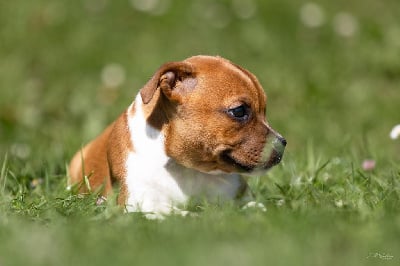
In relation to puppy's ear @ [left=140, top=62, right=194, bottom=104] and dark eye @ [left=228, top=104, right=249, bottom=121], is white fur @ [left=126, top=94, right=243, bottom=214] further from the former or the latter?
dark eye @ [left=228, top=104, right=249, bottom=121]

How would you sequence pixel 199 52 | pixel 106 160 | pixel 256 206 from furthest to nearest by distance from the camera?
pixel 199 52
pixel 106 160
pixel 256 206

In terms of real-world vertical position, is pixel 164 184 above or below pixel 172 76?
below

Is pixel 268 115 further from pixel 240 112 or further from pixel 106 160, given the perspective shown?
pixel 240 112

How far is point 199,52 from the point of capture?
10.3 metres

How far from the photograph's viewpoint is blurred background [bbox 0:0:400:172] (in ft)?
29.3

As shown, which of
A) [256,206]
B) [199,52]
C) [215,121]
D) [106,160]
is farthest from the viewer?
[199,52]

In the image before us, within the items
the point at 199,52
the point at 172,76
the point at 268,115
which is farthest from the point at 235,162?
the point at 199,52

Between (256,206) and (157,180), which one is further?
(157,180)

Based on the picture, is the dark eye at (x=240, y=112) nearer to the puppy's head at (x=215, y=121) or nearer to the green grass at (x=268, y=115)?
the puppy's head at (x=215, y=121)

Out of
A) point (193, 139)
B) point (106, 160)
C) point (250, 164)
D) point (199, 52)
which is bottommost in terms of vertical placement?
point (199, 52)

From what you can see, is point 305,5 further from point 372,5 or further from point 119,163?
point 119,163

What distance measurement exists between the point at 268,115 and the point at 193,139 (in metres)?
3.95

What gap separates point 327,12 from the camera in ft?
37.0

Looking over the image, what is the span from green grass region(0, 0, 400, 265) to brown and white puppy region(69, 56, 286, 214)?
248mm
